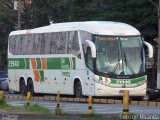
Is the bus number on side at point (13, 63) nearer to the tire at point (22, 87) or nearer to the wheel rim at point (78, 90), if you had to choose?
the tire at point (22, 87)

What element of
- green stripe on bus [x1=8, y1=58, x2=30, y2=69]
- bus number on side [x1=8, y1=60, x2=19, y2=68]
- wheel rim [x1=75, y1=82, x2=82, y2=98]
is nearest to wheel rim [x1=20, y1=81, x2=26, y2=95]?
green stripe on bus [x1=8, y1=58, x2=30, y2=69]

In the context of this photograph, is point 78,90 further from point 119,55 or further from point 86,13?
point 86,13

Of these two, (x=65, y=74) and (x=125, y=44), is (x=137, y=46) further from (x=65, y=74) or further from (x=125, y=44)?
(x=65, y=74)

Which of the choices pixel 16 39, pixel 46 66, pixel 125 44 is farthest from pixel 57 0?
pixel 125 44

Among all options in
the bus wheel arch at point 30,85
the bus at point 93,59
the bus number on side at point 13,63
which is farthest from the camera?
the bus number on side at point 13,63

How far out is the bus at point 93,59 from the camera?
89.5ft

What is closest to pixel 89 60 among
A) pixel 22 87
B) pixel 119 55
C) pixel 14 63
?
pixel 119 55

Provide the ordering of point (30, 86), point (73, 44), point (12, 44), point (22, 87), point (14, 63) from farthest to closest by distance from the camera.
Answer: point (12, 44)
point (14, 63)
point (22, 87)
point (30, 86)
point (73, 44)

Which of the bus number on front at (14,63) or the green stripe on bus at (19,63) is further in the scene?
the bus number on front at (14,63)

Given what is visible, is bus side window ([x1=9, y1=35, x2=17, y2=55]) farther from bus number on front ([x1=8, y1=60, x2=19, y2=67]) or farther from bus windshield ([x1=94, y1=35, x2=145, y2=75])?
bus windshield ([x1=94, y1=35, x2=145, y2=75])

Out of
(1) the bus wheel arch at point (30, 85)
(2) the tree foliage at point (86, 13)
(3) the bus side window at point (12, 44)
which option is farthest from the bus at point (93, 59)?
(2) the tree foliage at point (86, 13)

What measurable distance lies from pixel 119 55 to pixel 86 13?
61.8 feet

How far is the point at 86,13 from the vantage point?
1807 inches

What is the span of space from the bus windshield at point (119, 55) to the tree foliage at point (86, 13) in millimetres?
12104
